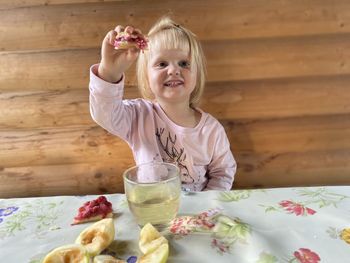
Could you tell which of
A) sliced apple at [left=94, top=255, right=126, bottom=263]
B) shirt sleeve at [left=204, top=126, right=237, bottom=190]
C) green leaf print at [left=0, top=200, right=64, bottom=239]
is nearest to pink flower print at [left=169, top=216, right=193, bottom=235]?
sliced apple at [left=94, top=255, right=126, bottom=263]

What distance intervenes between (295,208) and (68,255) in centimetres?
38

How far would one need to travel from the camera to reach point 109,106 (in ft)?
2.71

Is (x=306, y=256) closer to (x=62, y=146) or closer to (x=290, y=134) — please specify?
(x=290, y=134)

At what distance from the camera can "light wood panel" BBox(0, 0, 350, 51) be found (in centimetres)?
109

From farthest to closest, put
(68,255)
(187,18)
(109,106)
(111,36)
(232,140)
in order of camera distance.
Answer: (232,140) < (187,18) < (109,106) < (111,36) < (68,255)

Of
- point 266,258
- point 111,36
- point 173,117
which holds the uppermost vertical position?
point 111,36

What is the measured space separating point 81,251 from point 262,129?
90cm

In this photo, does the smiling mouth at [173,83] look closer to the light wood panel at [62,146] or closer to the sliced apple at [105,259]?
the light wood panel at [62,146]

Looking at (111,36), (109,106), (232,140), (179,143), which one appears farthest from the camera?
(232,140)

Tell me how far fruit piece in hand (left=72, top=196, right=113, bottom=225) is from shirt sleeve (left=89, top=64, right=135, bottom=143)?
0.93 ft

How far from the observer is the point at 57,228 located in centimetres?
55

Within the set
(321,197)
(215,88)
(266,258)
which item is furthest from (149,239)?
(215,88)

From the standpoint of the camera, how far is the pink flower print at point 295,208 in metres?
0.56

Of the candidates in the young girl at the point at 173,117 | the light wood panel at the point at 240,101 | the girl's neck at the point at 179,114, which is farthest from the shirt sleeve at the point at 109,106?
the light wood panel at the point at 240,101
